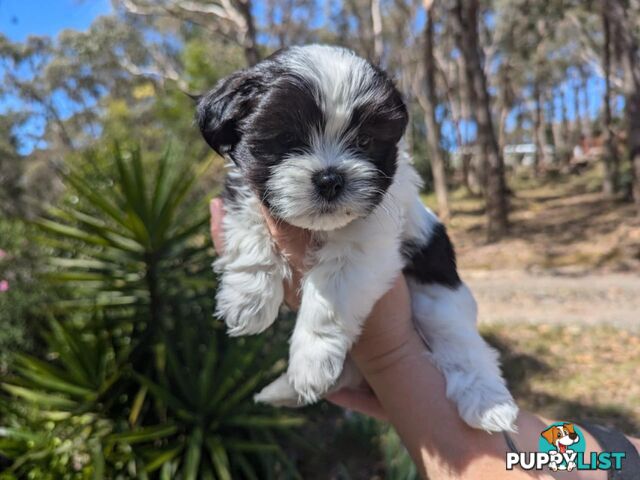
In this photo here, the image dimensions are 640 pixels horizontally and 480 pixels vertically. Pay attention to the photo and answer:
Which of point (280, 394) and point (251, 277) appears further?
point (280, 394)

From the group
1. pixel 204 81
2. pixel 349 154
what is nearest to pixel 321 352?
pixel 349 154

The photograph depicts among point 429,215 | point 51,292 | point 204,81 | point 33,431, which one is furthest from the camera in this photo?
point 204,81

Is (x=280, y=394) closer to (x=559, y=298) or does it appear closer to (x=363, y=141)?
(x=363, y=141)

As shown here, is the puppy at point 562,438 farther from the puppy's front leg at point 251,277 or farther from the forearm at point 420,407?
the puppy's front leg at point 251,277

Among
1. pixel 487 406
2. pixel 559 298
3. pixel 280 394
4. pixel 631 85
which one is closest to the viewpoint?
pixel 487 406

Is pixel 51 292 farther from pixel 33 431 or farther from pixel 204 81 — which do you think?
pixel 204 81

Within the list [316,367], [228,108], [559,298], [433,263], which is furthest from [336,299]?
[559,298]

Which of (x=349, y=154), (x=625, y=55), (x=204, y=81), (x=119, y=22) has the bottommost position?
(x=349, y=154)
